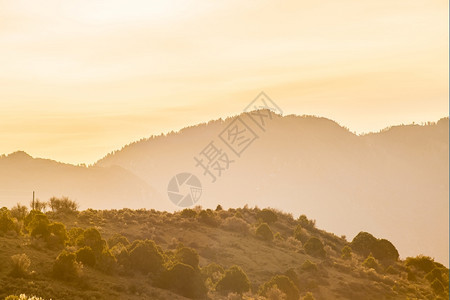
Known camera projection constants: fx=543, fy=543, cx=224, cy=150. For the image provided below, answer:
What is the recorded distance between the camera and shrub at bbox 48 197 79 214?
61.8 m

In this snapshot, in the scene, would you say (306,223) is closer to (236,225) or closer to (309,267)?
(236,225)

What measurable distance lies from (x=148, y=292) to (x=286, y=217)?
179 ft

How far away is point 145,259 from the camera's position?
4150 centimetres

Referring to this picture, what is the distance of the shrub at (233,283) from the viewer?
46750mm

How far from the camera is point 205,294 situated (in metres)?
40.9

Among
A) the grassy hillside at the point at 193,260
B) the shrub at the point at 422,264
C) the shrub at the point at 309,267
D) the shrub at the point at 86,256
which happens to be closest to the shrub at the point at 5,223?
the grassy hillside at the point at 193,260

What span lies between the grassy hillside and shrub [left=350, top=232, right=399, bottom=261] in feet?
0.46

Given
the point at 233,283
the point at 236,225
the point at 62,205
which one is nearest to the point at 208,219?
the point at 236,225

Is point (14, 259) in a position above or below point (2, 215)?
below

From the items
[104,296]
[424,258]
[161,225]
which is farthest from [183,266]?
[424,258]

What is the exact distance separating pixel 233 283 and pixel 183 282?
850 cm

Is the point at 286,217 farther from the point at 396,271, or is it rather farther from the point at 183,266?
the point at 183,266

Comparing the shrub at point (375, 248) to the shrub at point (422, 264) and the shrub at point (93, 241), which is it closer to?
the shrub at point (422, 264)

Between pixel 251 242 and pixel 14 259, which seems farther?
pixel 251 242
